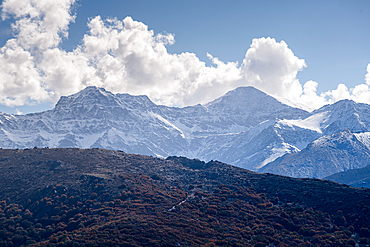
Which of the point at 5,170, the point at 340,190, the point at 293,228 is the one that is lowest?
the point at 293,228

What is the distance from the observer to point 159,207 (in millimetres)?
114125

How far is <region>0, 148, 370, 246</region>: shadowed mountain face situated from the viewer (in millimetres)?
93125

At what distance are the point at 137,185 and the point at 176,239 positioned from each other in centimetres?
4746

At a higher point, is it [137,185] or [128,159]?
[128,159]

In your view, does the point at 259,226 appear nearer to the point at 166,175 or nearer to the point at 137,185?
the point at 137,185

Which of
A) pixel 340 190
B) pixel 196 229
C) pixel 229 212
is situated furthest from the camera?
pixel 340 190

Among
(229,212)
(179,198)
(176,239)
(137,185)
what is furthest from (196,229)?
(137,185)

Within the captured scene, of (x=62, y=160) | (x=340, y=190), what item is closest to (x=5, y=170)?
(x=62, y=160)

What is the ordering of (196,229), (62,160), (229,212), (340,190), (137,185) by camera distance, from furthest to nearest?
(62,160) < (137,185) < (340,190) < (229,212) < (196,229)

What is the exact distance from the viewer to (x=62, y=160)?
156 metres

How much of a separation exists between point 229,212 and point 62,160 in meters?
81.8

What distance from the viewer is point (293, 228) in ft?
340

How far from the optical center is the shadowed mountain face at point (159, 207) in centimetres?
9312

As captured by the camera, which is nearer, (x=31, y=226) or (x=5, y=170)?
(x=31, y=226)
